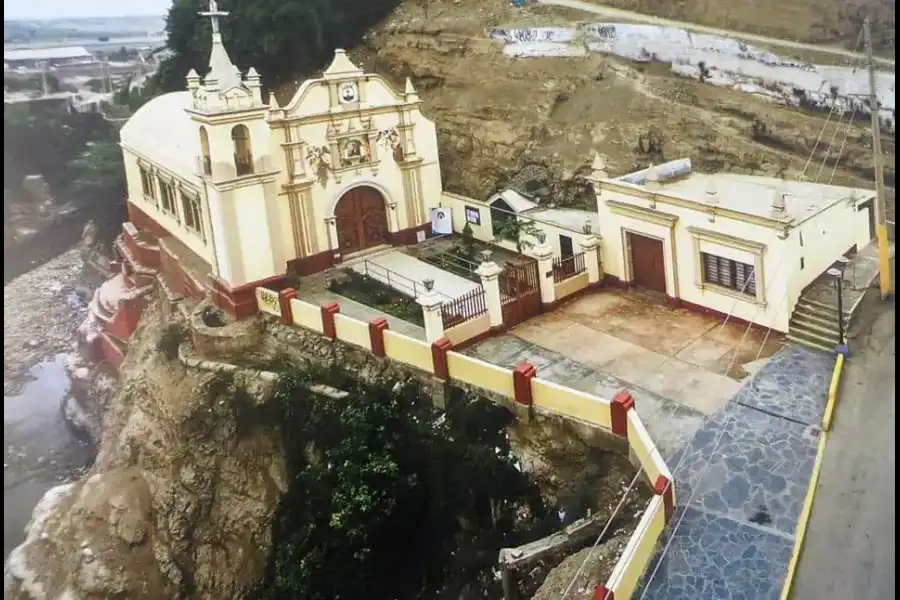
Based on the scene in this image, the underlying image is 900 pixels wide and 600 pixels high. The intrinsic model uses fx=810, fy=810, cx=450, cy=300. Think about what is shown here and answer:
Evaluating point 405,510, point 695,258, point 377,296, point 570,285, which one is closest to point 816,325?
point 695,258

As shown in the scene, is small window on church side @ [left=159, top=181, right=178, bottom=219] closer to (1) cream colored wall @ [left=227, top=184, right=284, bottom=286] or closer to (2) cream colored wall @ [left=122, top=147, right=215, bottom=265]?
(2) cream colored wall @ [left=122, top=147, right=215, bottom=265]

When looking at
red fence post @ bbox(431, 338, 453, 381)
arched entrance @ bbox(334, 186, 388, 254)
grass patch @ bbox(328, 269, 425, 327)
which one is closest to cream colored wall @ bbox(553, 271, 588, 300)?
grass patch @ bbox(328, 269, 425, 327)

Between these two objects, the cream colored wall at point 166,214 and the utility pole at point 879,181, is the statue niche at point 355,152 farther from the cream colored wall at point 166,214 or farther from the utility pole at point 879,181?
the utility pole at point 879,181

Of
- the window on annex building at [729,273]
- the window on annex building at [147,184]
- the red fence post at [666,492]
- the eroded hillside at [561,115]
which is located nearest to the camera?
the red fence post at [666,492]

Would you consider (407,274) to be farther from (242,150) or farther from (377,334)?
(242,150)

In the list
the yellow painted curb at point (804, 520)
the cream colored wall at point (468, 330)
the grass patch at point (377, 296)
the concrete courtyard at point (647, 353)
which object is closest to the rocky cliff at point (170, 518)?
the grass patch at point (377, 296)

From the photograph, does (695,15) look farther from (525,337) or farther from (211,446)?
(211,446)
